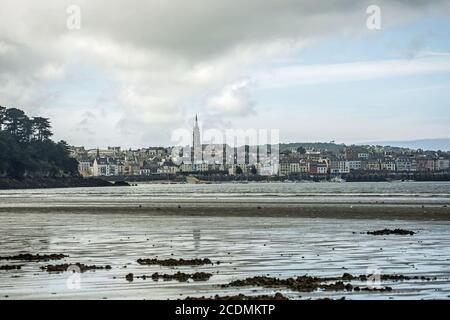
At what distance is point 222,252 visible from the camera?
1361 inches

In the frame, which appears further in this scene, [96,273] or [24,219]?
[24,219]

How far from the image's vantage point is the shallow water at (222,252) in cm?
2316

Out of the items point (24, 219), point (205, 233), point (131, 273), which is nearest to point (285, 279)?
point (131, 273)

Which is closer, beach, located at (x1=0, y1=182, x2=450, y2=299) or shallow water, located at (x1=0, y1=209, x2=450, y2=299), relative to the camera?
beach, located at (x1=0, y1=182, x2=450, y2=299)

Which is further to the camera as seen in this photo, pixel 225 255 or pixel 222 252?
pixel 222 252

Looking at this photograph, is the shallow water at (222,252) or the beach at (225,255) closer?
the beach at (225,255)

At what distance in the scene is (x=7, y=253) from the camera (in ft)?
114

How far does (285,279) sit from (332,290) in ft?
8.14

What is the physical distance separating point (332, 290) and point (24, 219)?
43712 mm

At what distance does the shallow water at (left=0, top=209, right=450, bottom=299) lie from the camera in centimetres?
2316
